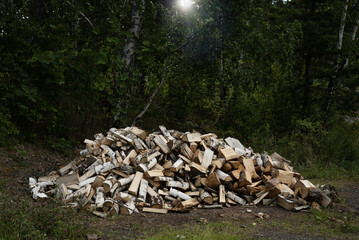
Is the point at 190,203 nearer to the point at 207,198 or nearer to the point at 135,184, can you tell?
the point at 207,198

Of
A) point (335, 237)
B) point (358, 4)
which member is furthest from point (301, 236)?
point (358, 4)

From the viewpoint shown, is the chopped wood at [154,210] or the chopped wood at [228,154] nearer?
the chopped wood at [154,210]

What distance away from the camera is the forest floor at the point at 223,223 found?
12.6ft

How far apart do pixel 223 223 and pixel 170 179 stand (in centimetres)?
128

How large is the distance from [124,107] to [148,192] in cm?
318

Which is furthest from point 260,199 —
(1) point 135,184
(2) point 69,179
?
(2) point 69,179

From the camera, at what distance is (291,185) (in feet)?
18.2

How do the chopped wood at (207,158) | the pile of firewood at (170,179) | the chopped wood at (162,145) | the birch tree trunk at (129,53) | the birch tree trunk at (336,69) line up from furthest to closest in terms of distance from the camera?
the birch tree trunk at (336,69), the birch tree trunk at (129,53), the chopped wood at (162,145), the chopped wood at (207,158), the pile of firewood at (170,179)

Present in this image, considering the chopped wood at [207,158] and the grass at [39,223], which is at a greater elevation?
the chopped wood at [207,158]

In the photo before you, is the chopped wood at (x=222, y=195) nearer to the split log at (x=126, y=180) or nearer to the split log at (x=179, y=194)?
the split log at (x=179, y=194)

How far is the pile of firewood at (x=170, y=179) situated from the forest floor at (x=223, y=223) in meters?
0.20

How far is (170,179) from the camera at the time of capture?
208 inches

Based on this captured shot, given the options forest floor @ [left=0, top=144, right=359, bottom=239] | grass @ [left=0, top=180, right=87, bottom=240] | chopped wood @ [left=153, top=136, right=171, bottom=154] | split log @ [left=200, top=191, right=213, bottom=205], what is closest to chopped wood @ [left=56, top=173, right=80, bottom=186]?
forest floor @ [left=0, top=144, right=359, bottom=239]

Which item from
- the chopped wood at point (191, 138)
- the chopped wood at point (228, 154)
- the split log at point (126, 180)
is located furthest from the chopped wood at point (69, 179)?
the chopped wood at point (228, 154)
